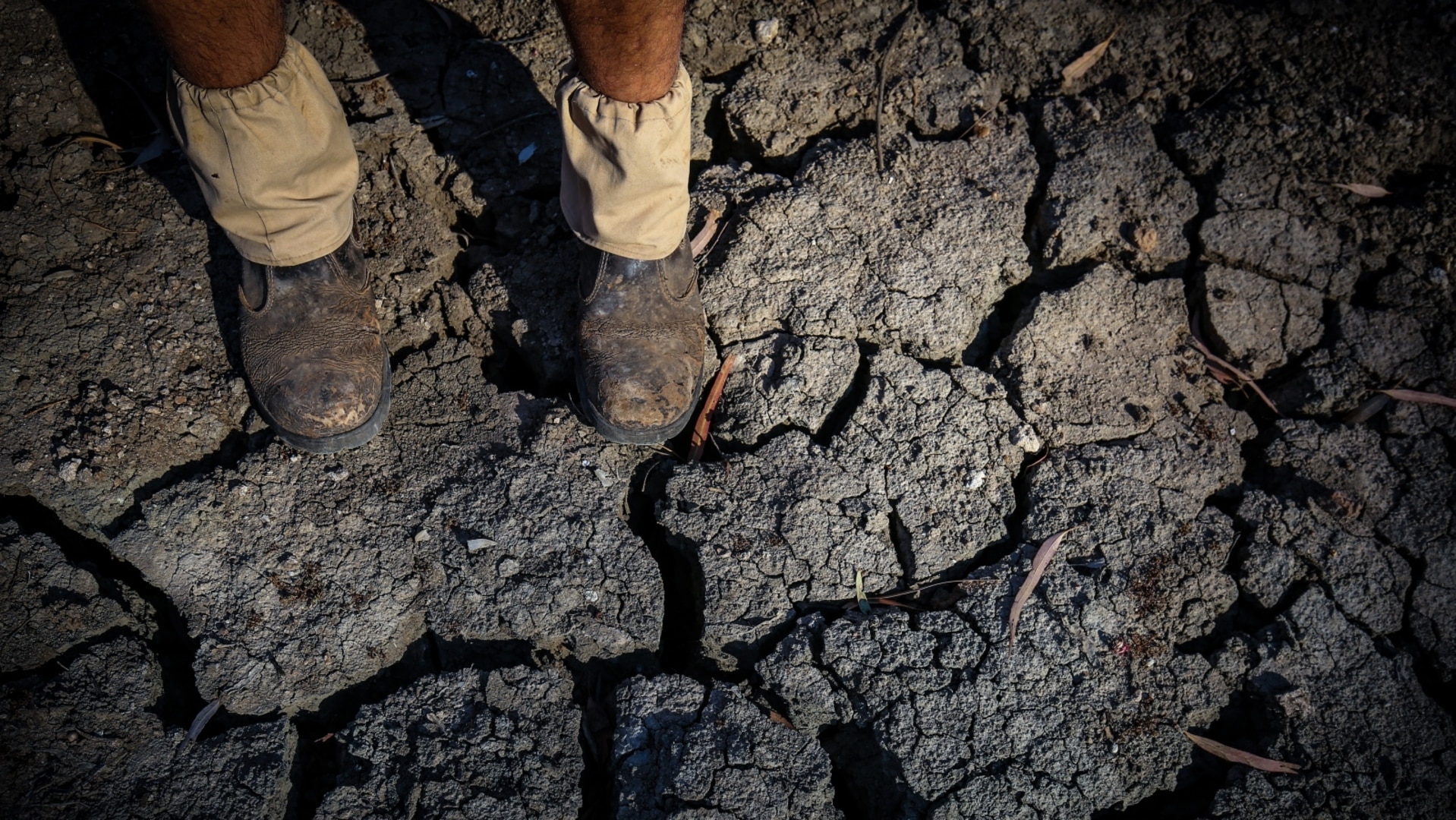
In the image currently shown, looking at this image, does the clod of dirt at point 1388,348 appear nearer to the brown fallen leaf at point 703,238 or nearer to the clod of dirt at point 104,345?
the brown fallen leaf at point 703,238

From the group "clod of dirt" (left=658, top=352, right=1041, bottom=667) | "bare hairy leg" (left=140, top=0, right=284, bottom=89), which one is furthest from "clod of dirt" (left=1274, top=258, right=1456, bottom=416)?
"bare hairy leg" (left=140, top=0, right=284, bottom=89)

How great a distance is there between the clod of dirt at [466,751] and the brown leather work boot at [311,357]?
0.69 m

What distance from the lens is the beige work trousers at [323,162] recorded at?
1.83 m

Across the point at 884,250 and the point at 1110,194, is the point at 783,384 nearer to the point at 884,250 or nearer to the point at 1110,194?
the point at 884,250

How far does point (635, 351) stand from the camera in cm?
212

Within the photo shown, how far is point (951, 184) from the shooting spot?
8.32ft

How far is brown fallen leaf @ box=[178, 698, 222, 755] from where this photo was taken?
1.81m

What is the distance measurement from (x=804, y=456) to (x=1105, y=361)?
92 centimetres

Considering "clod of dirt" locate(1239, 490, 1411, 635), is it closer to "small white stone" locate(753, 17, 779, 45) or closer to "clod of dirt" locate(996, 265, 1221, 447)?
"clod of dirt" locate(996, 265, 1221, 447)

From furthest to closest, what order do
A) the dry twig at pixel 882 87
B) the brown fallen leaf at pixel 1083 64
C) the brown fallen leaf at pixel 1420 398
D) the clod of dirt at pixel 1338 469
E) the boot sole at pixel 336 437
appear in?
the brown fallen leaf at pixel 1083 64, the dry twig at pixel 882 87, the brown fallen leaf at pixel 1420 398, the clod of dirt at pixel 1338 469, the boot sole at pixel 336 437

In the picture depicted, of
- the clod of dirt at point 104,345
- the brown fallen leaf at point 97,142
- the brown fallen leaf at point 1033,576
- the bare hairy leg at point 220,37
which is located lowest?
the clod of dirt at point 104,345

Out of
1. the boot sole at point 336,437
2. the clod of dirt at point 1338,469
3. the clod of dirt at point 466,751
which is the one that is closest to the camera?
the clod of dirt at point 466,751

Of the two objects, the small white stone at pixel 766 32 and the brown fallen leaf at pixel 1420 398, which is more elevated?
the small white stone at pixel 766 32

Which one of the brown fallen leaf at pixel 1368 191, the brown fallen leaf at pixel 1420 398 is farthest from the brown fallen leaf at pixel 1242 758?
the brown fallen leaf at pixel 1368 191
